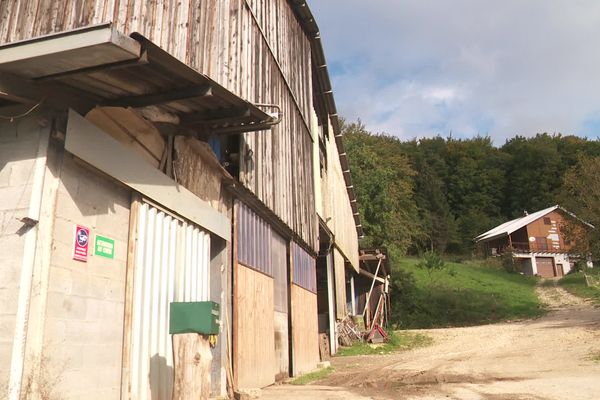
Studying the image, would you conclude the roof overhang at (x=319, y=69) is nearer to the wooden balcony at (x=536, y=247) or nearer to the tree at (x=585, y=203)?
the tree at (x=585, y=203)

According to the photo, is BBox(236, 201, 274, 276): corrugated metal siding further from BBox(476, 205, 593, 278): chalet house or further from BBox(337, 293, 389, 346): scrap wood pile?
BBox(476, 205, 593, 278): chalet house

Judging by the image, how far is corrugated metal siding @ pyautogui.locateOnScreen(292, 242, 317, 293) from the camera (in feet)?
38.9

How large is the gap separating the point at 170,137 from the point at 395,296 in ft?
85.2

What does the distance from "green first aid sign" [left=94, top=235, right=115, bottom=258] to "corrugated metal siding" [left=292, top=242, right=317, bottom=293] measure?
6.94 m

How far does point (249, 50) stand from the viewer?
8.50 meters

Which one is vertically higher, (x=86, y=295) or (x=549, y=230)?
(x=549, y=230)

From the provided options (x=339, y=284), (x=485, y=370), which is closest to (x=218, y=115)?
(x=485, y=370)

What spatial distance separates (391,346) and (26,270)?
17.7 meters

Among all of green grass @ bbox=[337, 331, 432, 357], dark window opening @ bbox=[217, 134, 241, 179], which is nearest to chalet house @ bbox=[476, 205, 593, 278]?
green grass @ bbox=[337, 331, 432, 357]

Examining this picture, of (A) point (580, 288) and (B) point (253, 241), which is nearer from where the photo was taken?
(B) point (253, 241)

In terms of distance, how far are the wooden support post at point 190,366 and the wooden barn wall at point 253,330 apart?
102 inches

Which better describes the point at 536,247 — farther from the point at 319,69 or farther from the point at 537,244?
the point at 319,69

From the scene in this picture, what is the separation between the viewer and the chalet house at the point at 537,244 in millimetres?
55719

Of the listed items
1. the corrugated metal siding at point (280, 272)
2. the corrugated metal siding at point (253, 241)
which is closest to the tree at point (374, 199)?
the corrugated metal siding at point (280, 272)
